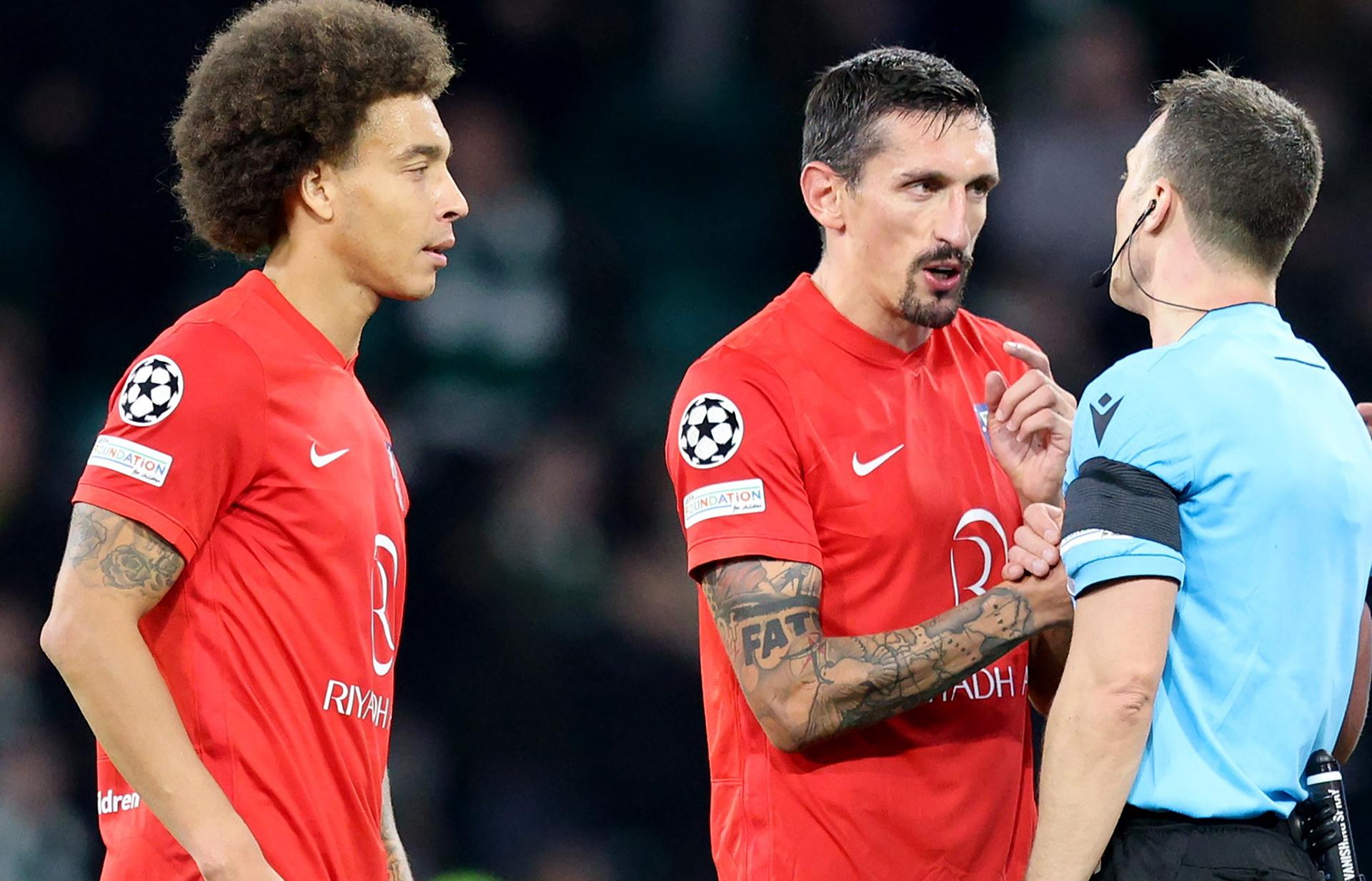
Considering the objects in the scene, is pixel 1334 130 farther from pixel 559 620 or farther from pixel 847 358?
pixel 847 358

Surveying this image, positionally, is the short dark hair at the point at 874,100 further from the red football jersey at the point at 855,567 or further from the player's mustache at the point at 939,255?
the red football jersey at the point at 855,567

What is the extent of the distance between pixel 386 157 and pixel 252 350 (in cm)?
50

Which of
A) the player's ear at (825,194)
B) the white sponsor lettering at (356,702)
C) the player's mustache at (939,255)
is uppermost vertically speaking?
the player's ear at (825,194)

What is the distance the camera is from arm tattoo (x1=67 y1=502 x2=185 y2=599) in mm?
2342

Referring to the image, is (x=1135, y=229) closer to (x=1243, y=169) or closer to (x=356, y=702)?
(x=1243, y=169)

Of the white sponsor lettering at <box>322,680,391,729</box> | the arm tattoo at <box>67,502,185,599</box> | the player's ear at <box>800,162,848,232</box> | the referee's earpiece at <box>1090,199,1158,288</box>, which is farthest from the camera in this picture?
the player's ear at <box>800,162,848,232</box>

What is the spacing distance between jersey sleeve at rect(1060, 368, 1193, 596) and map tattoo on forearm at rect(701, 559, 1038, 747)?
A: 1.15 ft

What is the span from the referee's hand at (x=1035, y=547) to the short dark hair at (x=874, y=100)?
2.61 feet

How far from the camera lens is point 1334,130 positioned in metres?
6.14

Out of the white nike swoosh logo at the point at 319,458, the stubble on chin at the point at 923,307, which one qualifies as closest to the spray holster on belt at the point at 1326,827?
the stubble on chin at the point at 923,307

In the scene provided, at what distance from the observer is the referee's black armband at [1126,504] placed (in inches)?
83.9

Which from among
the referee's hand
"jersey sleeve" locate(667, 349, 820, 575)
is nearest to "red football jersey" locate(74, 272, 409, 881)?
"jersey sleeve" locate(667, 349, 820, 575)

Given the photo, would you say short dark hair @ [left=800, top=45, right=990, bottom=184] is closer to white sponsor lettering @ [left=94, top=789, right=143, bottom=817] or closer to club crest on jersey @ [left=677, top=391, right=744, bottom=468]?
club crest on jersey @ [left=677, top=391, right=744, bottom=468]

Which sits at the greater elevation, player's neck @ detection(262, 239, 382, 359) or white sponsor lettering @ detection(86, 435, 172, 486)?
player's neck @ detection(262, 239, 382, 359)
